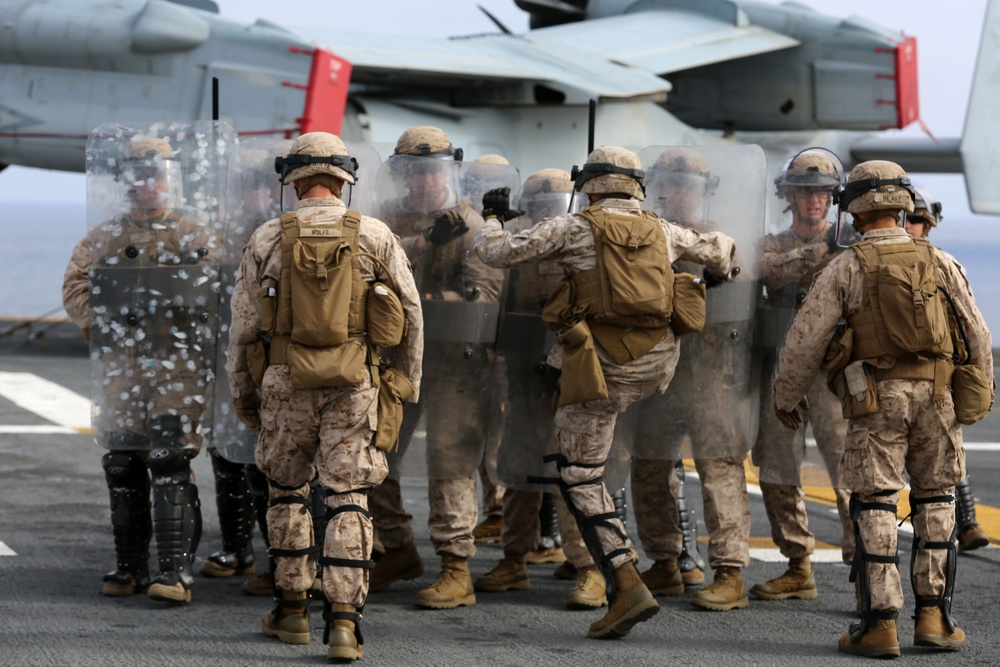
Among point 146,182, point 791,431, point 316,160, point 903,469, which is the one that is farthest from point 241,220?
point 903,469

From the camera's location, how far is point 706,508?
6285mm

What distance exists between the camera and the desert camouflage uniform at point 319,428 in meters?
→ 5.16

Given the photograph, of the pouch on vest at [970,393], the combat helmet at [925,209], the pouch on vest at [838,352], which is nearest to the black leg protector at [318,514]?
the pouch on vest at [838,352]

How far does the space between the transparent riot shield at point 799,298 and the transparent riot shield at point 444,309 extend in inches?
49.4

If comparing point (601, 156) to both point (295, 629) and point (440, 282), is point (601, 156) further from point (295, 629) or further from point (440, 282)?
point (295, 629)

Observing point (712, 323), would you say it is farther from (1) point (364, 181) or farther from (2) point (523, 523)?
(1) point (364, 181)

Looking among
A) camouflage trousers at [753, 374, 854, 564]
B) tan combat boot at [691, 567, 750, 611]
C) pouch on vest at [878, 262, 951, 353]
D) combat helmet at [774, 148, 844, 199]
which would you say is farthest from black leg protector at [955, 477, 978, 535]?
pouch on vest at [878, 262, 951, 353]

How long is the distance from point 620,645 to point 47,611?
2471 millimetres

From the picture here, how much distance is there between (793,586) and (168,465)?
9.68 feet

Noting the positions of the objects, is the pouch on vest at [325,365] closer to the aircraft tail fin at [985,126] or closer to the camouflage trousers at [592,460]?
the camouflage trousers at [592,460]

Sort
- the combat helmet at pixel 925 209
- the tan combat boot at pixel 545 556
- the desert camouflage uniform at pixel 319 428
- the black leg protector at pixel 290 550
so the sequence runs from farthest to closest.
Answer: the tan combat boot at pixel 545 556
the combat helmet at pixel 925 209
the black leg protector at pixel 290 550
the desert camouflage uniform at pixel 319 428

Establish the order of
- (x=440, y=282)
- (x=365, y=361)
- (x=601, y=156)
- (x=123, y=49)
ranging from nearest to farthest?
1. (x=365, y=361)
2. (x=601, y=156)
3. (x=440, y=282)
4. (x=123, y=49)

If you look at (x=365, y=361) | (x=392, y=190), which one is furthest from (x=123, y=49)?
(x=365, y=361)

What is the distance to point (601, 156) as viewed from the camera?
5.65 metres
